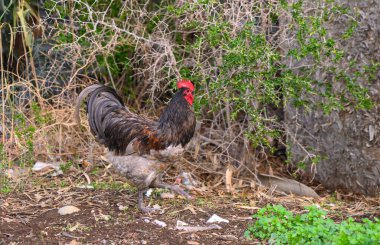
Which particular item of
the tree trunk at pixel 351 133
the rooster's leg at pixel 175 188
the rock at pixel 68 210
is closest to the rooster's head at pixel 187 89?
the rooster's leg at pixel 175 188

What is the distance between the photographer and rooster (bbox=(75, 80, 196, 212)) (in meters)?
6.12

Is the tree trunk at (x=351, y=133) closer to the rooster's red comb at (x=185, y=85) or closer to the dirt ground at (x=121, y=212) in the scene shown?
the dirt ground at (x=121, y=212)

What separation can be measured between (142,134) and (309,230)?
2.05 meters

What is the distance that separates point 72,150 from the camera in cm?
802

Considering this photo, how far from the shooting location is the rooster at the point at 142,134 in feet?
20.1

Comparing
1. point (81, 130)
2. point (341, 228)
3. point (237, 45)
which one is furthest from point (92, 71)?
point (341, 228)

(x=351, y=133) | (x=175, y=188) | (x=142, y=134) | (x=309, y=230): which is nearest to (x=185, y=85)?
(x=142, y=134)

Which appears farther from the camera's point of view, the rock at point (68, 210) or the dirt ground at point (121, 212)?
the rock at point (68, 210)

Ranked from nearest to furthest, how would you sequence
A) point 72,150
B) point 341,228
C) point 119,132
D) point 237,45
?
point 341,228 → point 237,45 → point 119,132 → point 72,150

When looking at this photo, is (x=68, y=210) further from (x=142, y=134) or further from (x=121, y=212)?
(x=142, y=134)

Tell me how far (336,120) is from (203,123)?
5.45 feet

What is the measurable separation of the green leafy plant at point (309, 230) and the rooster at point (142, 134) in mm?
1137

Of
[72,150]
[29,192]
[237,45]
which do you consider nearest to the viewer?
[237,45]

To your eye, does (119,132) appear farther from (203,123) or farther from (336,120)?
(336,120)
